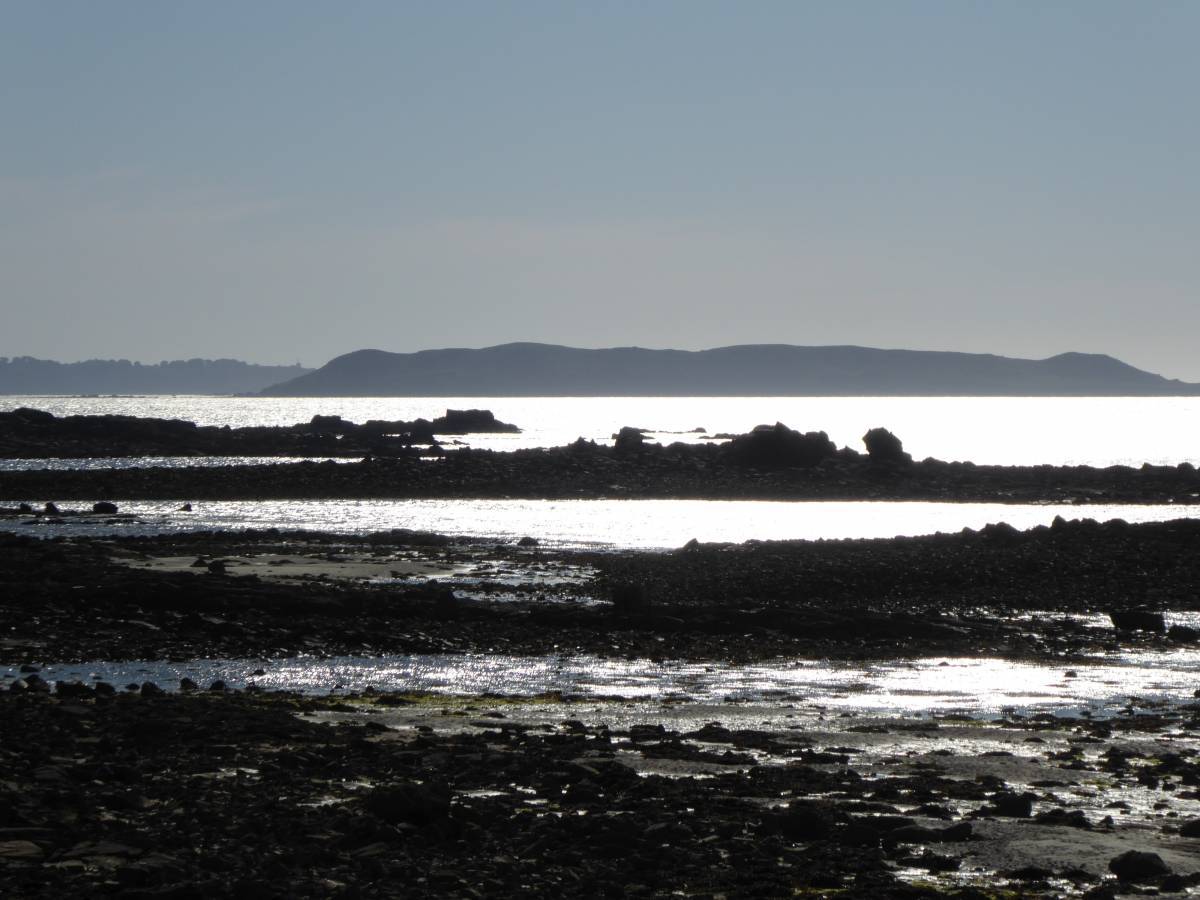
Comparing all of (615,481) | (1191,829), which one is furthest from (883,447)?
(1191,829)

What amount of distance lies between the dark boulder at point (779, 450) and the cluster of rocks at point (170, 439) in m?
26.1

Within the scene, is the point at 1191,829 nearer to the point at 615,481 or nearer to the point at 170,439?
the point at 615,481

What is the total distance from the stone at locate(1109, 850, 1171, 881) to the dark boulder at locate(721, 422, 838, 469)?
68401 millimetres

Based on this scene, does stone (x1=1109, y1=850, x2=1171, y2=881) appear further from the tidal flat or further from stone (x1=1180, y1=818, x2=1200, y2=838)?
stone (x1=1180, y1=818, x2=1200, y2=838)

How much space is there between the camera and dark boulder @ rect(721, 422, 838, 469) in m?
77.6

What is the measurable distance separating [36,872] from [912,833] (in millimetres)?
5749

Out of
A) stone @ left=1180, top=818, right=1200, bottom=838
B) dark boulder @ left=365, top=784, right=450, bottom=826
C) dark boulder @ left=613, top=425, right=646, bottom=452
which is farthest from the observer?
dark boulder @ left=613, top=425, right=646, bottom=452

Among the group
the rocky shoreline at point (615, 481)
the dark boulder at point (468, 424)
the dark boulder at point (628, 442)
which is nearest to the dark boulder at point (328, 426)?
the dark boulder at point (468, 424)

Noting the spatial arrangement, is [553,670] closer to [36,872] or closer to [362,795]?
[362,795]

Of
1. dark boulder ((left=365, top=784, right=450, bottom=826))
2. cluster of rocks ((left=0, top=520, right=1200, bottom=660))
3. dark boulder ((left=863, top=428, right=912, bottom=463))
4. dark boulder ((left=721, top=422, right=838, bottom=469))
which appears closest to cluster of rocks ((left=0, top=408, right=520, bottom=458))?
dark boulder ((left=721, top=422, right=838, bottom=469))

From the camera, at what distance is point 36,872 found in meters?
8.19

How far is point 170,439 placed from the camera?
103 meters

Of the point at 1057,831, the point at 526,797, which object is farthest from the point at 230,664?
the point at 1057,831

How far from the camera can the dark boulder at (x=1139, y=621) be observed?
2358 cm
